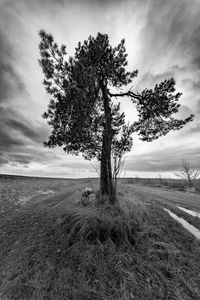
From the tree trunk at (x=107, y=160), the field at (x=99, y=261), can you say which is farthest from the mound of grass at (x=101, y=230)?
the tree trunk at (x=107, y=160)

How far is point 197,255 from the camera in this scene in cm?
312

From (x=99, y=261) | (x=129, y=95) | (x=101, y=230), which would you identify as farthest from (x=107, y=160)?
(x=129, y=95)

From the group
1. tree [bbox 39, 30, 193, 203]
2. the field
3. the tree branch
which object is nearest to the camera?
the field

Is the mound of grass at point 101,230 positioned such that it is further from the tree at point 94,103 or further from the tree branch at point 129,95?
the tree branch at point 129,95

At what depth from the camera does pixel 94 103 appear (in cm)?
579

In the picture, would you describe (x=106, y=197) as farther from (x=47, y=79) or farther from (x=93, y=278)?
(x=47, y=79)

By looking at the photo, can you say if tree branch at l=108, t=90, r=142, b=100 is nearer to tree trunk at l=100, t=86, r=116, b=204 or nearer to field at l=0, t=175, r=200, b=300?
tree trunk at l=100, t=86, r=116, b=204

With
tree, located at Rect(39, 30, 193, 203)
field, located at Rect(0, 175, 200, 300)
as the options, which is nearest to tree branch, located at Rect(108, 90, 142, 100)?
tree, located at Rect(39, 30, 193, 203)

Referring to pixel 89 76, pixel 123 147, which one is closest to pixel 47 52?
pixel 89 76

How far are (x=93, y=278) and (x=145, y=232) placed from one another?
2.09 meters

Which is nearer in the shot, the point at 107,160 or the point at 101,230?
the point at 101,230

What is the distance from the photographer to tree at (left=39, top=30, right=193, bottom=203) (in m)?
5.16

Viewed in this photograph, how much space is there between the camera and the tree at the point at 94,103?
203 inches

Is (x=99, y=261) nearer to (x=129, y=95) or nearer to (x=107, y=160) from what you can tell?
(x=107, y=160)
